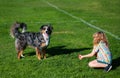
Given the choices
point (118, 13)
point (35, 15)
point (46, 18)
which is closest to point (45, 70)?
point (46, 18)

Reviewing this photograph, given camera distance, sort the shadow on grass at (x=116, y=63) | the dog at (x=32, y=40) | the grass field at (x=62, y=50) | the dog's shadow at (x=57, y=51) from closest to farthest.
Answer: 1. the grass field at (x=62, y=50)
2. the shadow on grass at (x=116, y=63)
3. the dog at (x=32, y=40)
4. the dog's shadow at (x=57, y=51)

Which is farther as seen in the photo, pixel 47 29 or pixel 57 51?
pixel 57 51

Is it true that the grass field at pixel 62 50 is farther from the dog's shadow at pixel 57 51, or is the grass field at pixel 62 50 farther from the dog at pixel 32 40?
the dog at pixel 32 40

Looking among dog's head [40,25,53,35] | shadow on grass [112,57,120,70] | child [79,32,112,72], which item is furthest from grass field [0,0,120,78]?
dog's head [40,25,53,35]

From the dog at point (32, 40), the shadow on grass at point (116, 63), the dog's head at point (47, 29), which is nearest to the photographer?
the shadow on grass at point (116, 63)

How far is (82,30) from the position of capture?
19.5 metres

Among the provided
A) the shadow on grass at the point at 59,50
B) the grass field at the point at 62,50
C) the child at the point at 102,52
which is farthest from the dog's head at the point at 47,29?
the child at the point at 102,52

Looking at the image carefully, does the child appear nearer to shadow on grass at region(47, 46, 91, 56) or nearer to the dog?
the dog

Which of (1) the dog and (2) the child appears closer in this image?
(2) the child

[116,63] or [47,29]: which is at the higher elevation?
[47,29]

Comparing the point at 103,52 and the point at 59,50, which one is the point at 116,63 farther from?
the point at 59,50

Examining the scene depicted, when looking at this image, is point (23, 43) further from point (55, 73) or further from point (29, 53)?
point (55, 73)

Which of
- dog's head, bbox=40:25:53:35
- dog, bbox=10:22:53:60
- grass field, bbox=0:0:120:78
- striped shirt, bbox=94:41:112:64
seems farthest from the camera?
dog, bbox=10:22:53:60

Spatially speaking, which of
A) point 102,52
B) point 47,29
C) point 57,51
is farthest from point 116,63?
point 57,51
